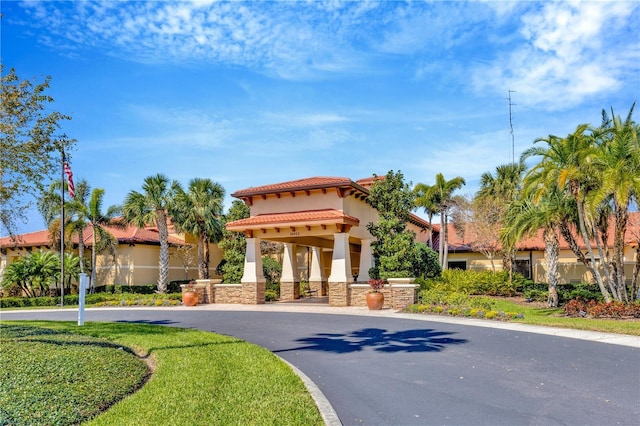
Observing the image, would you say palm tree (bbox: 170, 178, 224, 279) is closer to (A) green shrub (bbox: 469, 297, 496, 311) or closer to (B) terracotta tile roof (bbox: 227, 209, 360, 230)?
(B) terracotta tile roof (bbox: 227, 209, 360, 230)

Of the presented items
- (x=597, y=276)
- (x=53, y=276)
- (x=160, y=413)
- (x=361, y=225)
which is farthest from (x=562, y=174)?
(x=53, y=276)

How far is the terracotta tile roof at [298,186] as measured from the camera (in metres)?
24.3

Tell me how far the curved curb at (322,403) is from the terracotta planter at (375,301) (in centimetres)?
1286

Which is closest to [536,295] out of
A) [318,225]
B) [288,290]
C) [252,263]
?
[318,225]

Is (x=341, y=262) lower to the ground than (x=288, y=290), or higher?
higher

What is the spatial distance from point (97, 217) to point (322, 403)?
30.6 meters

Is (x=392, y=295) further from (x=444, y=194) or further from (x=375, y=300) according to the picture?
(x=444, y=194)

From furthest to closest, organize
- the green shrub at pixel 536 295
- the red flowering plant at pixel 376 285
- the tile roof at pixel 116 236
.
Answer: the tile roof at pixel 116 236 → the green shrub at pixel 536 295 → the red flowering plant at pixel 376 285

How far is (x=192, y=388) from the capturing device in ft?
24.4

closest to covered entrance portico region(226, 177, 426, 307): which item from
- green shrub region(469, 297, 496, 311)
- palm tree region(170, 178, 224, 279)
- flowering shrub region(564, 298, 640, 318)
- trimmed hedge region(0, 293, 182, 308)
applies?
green shrub region(469, 297, 496, 311)

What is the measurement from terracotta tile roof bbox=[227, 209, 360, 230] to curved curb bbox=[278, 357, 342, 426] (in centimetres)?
1476

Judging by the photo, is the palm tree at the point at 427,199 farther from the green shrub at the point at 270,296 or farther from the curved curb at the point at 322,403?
the curved curb at the point at 322,403

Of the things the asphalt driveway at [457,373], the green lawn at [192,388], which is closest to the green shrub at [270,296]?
the asphalt driveway at [457,373]

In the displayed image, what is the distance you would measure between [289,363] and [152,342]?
12.9ft
